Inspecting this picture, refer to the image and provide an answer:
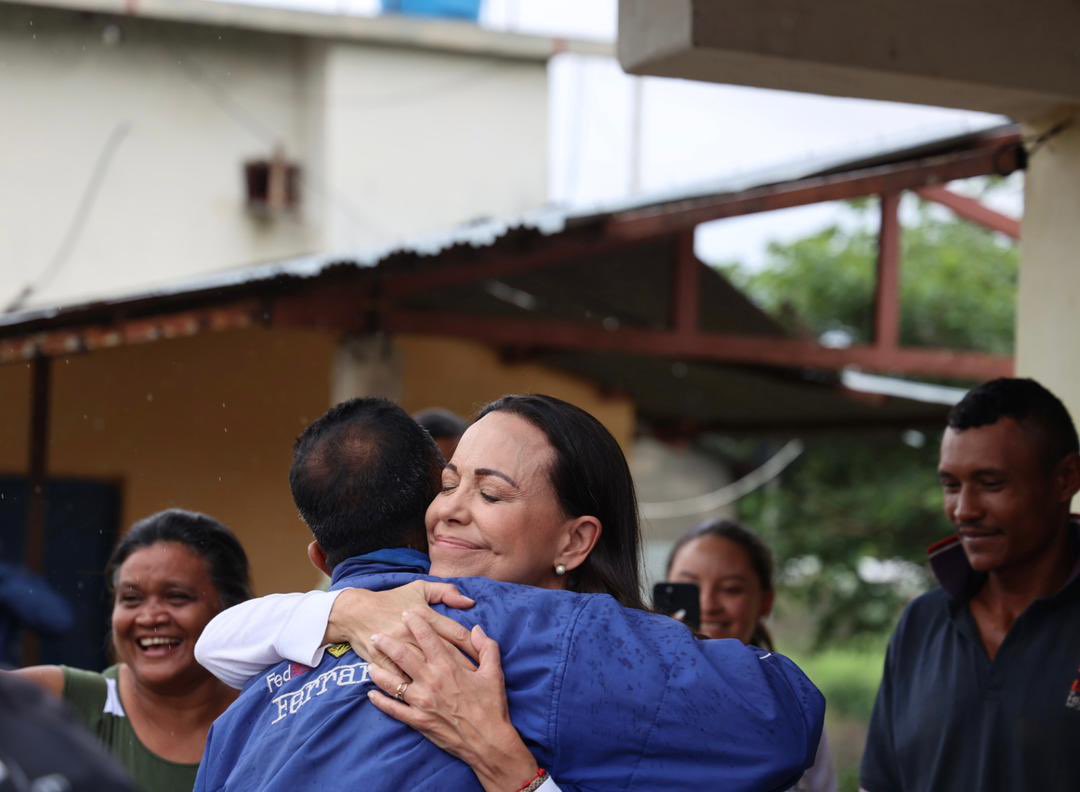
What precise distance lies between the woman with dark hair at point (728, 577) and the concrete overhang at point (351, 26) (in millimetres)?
9186

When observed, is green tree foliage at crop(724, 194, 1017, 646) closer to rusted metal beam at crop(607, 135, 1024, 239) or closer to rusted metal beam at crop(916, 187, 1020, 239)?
rusted metal beam at crop(916, 187, 1020, 239)

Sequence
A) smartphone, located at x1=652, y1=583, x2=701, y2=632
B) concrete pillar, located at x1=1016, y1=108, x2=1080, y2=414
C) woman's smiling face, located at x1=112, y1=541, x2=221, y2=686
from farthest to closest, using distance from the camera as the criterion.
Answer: concrete pillar, located at x1=1016, y1=108, x2=1080, y2=414 → smartphone, located at x1=652, y1=583, x2=701, y2=632 → woman's smiling face, located at x1=112, y1=541, x2=221, y2=686

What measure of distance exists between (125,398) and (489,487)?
14.8 feet

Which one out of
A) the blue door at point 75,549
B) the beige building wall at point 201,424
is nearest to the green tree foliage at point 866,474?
the beige building wall at point 201,424

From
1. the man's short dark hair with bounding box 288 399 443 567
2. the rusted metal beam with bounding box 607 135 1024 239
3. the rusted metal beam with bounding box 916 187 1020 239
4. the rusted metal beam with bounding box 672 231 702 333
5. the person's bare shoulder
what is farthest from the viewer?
the rusted metal beam with bounding box 916 187 1020 239

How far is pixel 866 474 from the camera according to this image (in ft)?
51.0

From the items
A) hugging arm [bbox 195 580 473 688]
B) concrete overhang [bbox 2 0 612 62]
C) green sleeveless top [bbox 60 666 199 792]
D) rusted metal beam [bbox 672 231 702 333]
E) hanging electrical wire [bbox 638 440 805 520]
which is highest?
concrete overhang [bbox 2 0 612 62]

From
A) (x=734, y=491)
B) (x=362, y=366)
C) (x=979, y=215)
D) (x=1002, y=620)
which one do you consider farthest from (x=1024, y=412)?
(x=734, y=491)

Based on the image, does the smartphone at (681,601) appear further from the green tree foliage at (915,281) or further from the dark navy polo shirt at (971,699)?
the green tree foliage at (915,281)

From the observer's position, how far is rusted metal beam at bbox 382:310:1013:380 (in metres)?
7.32

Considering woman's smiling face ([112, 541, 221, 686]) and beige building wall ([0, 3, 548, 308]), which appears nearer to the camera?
woman's smiling face ([112, 541, 221, 686])

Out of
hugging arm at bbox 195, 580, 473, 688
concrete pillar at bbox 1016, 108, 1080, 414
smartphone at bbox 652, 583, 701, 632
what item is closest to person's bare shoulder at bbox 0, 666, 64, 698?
hugging arm at bbox 195, 580, 473, 688

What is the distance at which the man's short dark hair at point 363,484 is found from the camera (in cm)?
230

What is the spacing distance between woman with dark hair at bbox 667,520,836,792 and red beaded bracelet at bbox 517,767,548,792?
1993 millimetres
